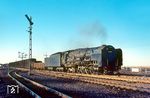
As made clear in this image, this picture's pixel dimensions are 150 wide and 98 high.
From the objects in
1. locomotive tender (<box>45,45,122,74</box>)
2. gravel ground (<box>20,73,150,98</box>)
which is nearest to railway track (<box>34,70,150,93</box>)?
gravel ground (<box>20,73,150,98</box>)

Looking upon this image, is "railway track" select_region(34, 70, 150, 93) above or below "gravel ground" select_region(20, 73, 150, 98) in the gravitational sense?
above

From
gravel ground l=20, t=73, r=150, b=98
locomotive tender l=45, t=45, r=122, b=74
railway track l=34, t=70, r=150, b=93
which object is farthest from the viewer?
locomotive tender l=45, t=45, r=122, b=74

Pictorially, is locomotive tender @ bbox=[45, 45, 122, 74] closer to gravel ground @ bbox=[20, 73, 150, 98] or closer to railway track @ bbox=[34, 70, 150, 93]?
railway track @ bbox=[34, 70, 150, 93]

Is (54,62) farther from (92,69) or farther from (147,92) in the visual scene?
(147,92)

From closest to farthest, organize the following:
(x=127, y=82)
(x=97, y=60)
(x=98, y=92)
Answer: (x=98, y=92) < (x=127, y=82) < (x=97, y=60)

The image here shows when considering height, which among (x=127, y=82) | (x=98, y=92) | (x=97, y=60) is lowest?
(x=98, y=92)

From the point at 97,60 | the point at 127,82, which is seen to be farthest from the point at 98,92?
the point at 97,60

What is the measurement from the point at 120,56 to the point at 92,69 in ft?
12.7

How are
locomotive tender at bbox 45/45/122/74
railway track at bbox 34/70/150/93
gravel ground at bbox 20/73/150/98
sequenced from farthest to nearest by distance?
locomotive tender at bbox 45/45/122/74, railway track at bbox 34/70/150/93, gravel ground at bbox 20/73/150/98

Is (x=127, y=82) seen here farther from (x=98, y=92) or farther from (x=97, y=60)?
(x=97, y=60)

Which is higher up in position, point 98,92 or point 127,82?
point 127,82

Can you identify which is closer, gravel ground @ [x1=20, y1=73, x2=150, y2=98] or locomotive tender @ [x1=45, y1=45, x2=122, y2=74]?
gravel ground @ [x1=20, y1=73, x2=150, y2=98]

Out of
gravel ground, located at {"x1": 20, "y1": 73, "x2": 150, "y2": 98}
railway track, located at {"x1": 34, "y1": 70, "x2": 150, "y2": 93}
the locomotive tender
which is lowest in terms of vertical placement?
gravel ground, located at {"x1": 20, "y1": 73, "x2": 150, "y2": 98}

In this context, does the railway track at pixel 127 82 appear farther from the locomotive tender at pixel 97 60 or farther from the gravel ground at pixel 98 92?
the locomotive tender at pixel 97 60
